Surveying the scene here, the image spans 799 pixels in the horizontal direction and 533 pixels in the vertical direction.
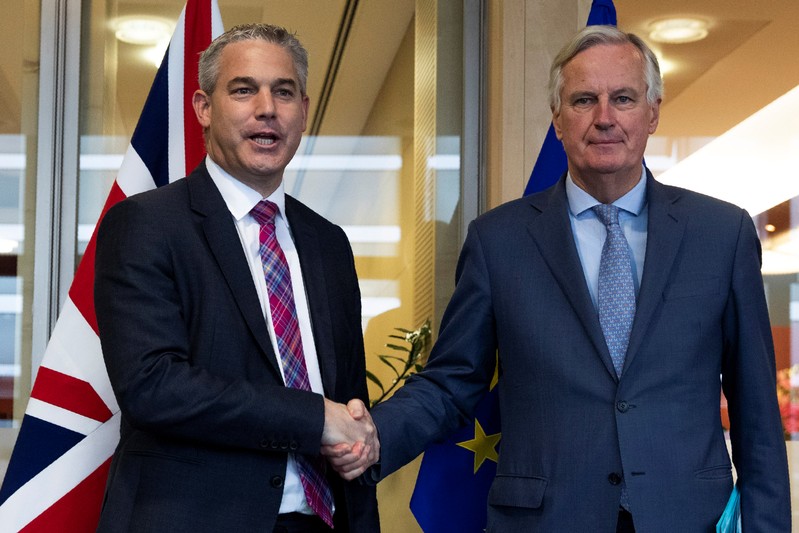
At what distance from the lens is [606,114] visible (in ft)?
8.18

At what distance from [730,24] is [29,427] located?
2.97m

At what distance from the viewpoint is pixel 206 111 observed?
102 inches

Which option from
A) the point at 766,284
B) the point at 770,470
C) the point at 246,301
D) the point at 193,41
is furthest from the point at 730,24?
the point at 246,301

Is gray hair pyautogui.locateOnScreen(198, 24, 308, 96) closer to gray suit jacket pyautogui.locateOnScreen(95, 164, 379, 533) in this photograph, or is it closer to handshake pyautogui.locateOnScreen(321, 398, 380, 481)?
gray suit jacket pyautogui.locateOnScreen(95, 164, 379, 533)

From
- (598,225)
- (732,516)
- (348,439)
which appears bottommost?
(732,516)

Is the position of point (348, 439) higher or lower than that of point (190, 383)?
lower

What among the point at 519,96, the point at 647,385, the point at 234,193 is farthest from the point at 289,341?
the point at 519,96

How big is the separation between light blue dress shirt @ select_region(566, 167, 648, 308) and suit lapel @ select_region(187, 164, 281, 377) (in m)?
0.71

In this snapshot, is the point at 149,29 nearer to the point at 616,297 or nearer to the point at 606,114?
the point at 606,114

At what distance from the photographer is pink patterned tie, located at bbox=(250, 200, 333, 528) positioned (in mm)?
2309

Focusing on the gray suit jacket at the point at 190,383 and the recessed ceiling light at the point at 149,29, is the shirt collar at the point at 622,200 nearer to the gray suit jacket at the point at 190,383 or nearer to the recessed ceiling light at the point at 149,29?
the gray suit jacket at the point at 190,383

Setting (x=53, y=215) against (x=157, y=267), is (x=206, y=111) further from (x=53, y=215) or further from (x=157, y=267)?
(x=53, y=215)

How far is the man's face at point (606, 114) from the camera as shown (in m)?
2.49

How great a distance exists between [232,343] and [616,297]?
796 mm
